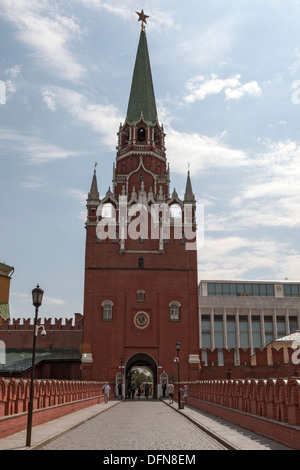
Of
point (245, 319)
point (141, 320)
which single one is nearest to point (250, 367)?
point (141, 320)

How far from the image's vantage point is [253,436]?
40.3 ft

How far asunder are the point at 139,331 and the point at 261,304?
28635 mm

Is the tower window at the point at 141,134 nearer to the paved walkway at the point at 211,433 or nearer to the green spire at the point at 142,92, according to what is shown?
the green spire at the point at 142,92

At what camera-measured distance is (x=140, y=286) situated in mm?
42125

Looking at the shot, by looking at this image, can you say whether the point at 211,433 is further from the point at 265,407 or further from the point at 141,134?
the point at 141,134

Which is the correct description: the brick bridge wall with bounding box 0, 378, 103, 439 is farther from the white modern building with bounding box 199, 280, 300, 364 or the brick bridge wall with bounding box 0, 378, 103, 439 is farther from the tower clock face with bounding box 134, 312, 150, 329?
the white modern building with bounding box 199, 280, 300, 364

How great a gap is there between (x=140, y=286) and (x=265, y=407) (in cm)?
2959

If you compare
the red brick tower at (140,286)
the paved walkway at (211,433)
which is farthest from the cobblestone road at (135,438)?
the red brick tower at (140,286)

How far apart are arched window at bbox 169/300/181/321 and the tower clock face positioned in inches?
84.0

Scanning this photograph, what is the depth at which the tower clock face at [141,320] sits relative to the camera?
136ft

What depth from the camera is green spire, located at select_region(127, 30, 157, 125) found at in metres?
49.5

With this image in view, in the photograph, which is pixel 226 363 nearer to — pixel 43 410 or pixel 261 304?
pixel 43 410
